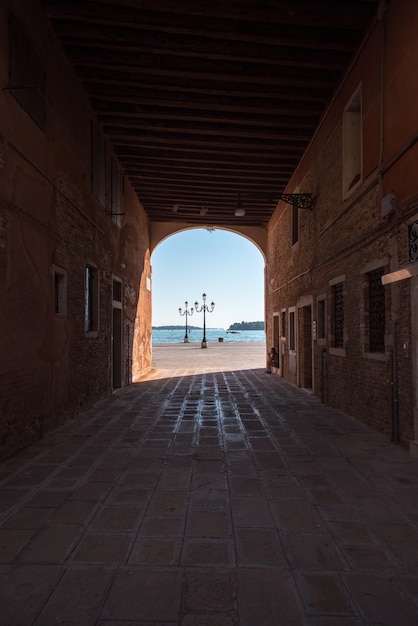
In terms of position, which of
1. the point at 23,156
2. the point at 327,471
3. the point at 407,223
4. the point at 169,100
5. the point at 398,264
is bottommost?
the point at 327,471

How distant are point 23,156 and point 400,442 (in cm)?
601

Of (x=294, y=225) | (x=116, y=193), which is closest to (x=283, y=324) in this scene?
(x=294, y=225)

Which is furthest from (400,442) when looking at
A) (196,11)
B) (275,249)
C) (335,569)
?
(275,249)

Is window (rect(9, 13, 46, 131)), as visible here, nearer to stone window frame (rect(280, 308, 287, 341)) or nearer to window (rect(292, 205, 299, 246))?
window (rect(292, 205, 299, 246))

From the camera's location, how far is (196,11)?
19.6ft

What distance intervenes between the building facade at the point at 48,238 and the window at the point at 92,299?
0.07 ft

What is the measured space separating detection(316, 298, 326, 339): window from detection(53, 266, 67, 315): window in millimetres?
5364

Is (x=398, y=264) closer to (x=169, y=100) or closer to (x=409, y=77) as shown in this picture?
(x=409, y=77)

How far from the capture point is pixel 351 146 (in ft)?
24.7

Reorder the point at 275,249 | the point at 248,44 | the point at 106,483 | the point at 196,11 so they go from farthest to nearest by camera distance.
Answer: the point at 275,249, the point at 248,44, the point at 196,11, the point at 106,483

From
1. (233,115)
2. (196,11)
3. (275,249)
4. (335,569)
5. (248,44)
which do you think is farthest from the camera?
(275,249)

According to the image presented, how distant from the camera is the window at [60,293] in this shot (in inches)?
267

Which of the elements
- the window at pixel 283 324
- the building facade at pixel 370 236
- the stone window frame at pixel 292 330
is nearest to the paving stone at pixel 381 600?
the building facade at pixel 370 236

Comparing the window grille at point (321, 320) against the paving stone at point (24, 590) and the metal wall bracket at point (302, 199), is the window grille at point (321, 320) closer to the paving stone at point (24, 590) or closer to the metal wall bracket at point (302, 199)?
the metal wall bracket at point (302, 199)
